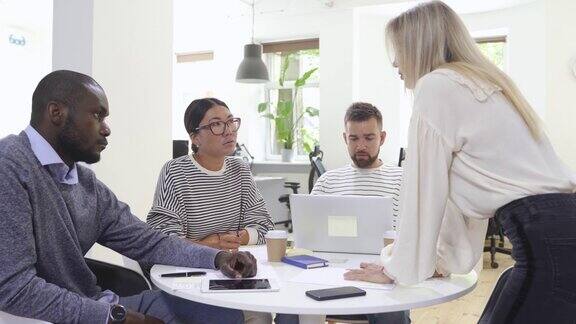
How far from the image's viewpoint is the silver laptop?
1.74m

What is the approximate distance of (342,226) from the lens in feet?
5.89

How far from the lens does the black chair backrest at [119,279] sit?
70.3 inches

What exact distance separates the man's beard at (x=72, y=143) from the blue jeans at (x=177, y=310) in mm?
501

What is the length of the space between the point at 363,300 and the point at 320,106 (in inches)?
192

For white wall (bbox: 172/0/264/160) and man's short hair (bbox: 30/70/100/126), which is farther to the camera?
white wall (bbox: 172/0/264/160)

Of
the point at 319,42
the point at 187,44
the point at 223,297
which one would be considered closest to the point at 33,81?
the point at 187,44

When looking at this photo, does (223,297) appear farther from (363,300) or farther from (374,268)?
(374,268)

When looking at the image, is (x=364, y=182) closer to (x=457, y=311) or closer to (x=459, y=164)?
(x=459, y=164)

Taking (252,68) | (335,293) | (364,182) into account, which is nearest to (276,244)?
(335,293)

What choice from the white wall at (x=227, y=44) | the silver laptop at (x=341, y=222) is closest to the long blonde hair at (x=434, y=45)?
the silver laptop at (x=341, y=222)

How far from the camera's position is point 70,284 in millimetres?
1496

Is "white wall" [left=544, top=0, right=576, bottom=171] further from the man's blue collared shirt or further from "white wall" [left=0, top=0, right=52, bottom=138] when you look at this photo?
"white wall" [left=0, top=0, right=52, bottom=138]

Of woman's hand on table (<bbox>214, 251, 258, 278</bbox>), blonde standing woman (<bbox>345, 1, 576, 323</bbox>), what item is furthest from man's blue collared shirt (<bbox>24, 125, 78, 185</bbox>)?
blonde standing woman (<bbox>345, 1, 576, 323</bbox>)

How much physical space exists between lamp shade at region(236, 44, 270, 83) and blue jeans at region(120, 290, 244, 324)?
4.14 m
